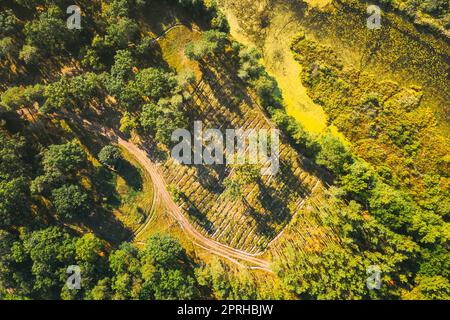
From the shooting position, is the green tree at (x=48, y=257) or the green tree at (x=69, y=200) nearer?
the green tree at (x=48, y=257)

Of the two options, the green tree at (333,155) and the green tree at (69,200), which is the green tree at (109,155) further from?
the green tree at (333,155)

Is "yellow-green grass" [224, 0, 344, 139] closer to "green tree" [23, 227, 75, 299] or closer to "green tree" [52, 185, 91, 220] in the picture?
"green tree" [52, 185, 91, 220]

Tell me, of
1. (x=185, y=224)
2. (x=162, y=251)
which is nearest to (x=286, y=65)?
(x=185, y=224)

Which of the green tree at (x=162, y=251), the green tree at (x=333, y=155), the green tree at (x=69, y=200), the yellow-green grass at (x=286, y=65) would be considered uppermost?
the yellow-green grass at (x=286, y=65)

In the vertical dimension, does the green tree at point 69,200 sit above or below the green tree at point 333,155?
below

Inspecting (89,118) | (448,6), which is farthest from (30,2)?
(448,6)

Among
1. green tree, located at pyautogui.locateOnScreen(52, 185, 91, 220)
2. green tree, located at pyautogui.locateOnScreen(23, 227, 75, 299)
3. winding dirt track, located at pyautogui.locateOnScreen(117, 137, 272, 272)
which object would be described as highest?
winding dirt track, located at pyautogui.locateOnScreen(117, 137, 272, 272)

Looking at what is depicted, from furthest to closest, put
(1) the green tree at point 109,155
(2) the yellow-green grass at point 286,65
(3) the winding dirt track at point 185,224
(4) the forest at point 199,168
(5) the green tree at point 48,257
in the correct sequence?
(2) the yellow-green grass at point 286,65 → (3) the winding dirt track at point 185,224 → (1) the green tree at point 109,155 → (4) the forest at point 199,168 → (5) the green tree at point 48,257

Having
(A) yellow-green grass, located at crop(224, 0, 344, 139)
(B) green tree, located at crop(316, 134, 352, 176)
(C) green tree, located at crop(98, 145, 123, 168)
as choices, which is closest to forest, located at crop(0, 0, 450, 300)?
(B) green tree, located at crop(316, 134, 352, 176)

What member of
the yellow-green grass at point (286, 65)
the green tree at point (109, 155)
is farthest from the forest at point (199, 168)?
the yellow-green grass at point (286, 65)

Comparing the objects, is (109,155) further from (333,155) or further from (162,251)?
(333,155)

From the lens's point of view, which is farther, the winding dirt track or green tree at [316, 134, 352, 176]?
the winding dirt track
